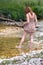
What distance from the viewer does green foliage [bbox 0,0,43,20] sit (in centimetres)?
3111

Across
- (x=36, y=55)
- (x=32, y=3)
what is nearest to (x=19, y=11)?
(x=32, y=3)

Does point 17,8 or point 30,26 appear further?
point 17,8

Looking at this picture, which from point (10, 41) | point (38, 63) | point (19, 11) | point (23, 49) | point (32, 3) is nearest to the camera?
point (38, 63)

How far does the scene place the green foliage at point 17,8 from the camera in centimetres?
3111

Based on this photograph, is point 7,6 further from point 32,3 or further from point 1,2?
point 32,3

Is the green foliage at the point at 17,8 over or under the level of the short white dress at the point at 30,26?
under

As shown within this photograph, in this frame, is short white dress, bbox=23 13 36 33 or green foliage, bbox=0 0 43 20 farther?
green foliage, bbox=0 0 43 20

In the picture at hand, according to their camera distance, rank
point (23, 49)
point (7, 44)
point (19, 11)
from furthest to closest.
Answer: point (19, 11) < point (7, 44) < point (23, 49)

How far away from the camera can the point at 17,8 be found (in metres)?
32.8

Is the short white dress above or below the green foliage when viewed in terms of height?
above

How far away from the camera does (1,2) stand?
107 feet

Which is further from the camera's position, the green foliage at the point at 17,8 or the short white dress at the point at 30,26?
the green foliage at the point at 17,8

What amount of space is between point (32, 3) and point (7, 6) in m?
3.75

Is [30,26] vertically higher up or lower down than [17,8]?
higher up
